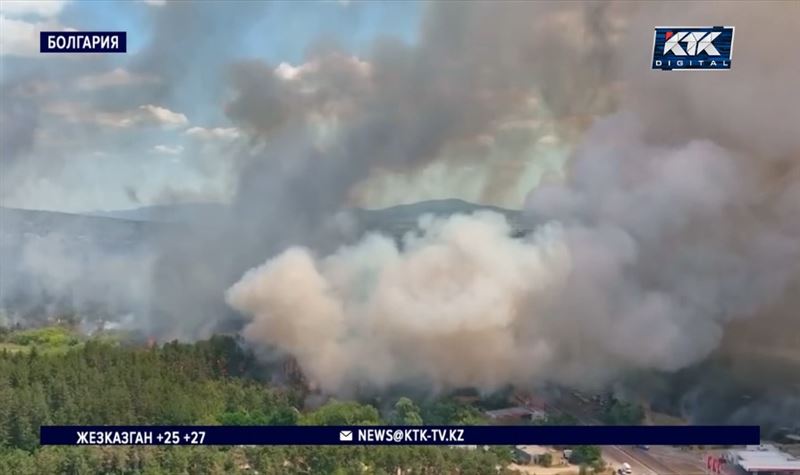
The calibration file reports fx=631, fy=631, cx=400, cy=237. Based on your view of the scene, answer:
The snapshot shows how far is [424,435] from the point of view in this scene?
2648 millimetres

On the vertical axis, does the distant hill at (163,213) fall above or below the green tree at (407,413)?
above

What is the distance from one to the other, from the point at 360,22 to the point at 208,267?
3.91 ft

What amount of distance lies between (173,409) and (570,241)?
71.1 inches

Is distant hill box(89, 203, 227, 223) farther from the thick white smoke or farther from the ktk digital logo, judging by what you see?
the ktk digital logo

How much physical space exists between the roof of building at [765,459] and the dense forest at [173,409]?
98 centimetres

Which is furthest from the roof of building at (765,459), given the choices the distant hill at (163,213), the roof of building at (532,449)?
the distant hill at (163,213)

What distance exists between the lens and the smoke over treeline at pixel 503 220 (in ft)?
8.32

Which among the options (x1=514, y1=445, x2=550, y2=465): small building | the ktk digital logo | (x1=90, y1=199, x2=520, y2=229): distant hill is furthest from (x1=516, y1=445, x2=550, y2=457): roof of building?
the ktk digital logo

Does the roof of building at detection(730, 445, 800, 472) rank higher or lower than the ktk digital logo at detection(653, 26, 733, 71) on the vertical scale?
lower

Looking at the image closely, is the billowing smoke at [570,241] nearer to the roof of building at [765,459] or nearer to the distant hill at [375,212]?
the distant hill at [375,212]

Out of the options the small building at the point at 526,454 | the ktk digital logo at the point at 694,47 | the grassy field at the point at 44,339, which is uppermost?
the ktk digital logo at the point at 694,47

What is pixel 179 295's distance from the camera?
8.72 ft

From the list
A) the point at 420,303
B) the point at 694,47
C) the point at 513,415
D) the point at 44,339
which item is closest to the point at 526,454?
the point at 513,415

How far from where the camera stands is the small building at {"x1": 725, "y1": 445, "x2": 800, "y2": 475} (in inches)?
104
